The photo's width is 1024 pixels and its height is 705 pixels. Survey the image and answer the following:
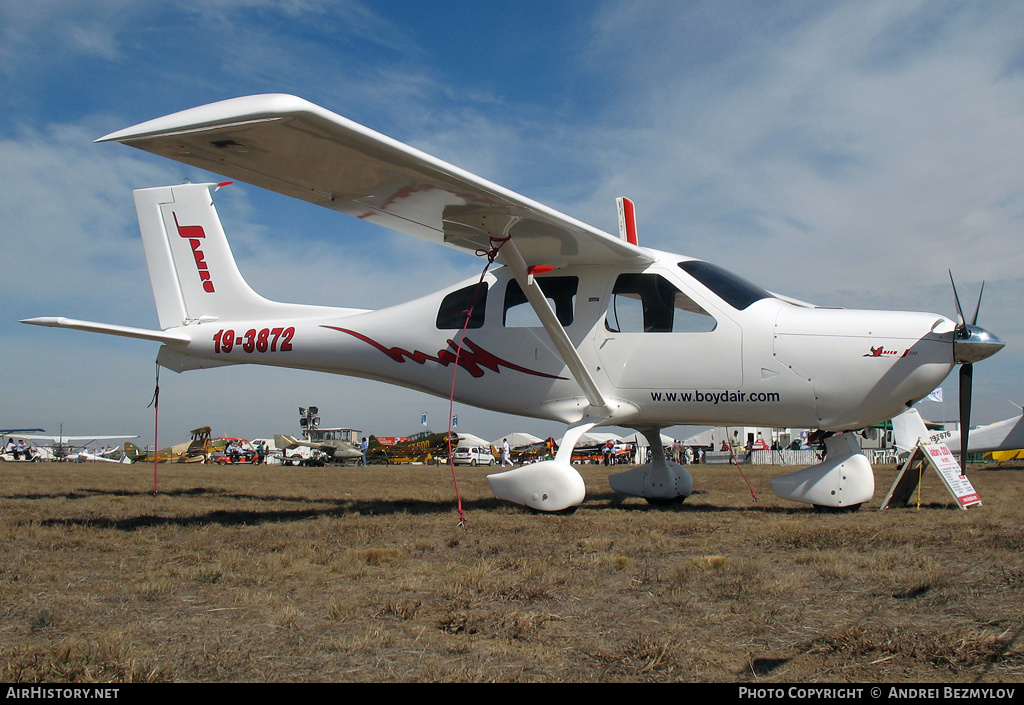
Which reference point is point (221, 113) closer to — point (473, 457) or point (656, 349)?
point (656, 349)

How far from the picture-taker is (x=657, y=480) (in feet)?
27.4

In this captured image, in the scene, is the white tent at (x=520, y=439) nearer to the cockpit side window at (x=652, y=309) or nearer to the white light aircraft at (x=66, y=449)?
the white light aircraft at (x=66, y=449)

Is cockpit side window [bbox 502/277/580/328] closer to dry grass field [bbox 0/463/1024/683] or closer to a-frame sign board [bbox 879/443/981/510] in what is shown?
dry grass field [bbox 0/463/1024/683]

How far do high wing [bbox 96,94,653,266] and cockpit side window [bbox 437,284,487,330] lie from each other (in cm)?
62

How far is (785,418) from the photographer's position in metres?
6.96

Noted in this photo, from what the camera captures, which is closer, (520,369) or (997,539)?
(997,539)

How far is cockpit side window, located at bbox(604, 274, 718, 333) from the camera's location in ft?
23.6

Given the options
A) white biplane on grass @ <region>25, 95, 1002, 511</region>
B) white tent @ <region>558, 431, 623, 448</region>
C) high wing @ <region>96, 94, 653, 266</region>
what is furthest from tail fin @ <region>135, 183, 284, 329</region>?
white tent @ <region>558, 431, 623, 448</region>

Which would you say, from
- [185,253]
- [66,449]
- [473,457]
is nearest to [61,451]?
[66,449]

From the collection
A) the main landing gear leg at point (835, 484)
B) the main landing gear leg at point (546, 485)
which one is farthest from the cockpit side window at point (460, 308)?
the main landing gear leg at point (835, 484)

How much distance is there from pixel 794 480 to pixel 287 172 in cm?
569

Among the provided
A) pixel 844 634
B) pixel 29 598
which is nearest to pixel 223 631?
pixel 29 598
